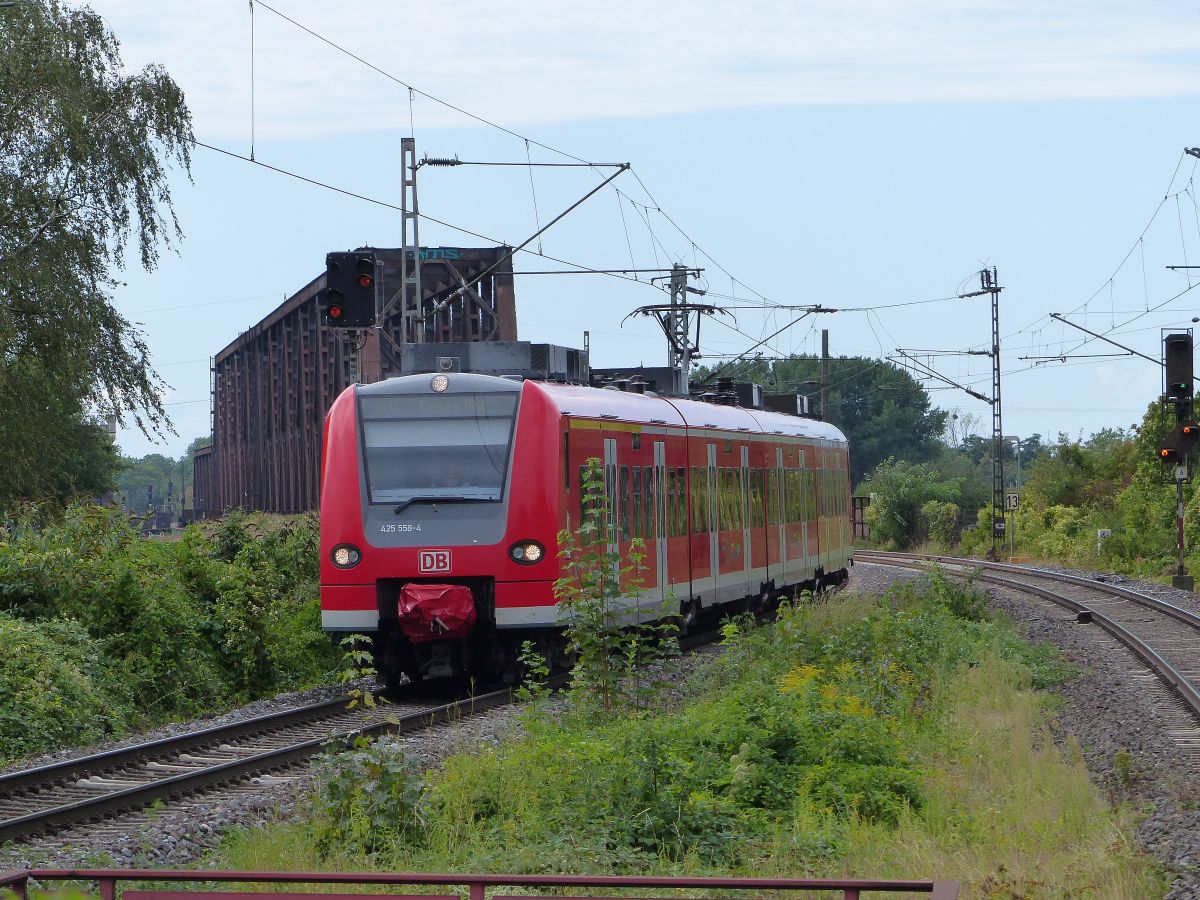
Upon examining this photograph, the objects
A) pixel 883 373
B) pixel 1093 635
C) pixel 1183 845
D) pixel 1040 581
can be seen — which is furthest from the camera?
pixel 883 373

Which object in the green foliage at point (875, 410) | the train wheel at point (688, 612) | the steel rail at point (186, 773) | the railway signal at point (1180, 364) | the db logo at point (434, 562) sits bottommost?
the steel rail at point (186, 773)

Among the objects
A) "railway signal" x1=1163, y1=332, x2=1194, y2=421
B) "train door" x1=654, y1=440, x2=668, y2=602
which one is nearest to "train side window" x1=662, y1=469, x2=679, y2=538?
"train door" x1=654, y1=440, x2=668, y2=602

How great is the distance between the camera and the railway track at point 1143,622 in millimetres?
15633

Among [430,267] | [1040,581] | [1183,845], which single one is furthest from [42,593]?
[430,267]

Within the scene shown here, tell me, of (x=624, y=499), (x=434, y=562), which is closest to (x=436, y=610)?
(x=434, y=562)

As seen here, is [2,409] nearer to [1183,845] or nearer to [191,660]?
[191,660]

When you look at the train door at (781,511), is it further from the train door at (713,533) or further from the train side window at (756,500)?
the train door at (713,533)

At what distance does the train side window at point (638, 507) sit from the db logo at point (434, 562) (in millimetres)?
2875

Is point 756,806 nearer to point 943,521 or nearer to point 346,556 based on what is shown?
point 346,556

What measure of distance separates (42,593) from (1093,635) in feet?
46.1

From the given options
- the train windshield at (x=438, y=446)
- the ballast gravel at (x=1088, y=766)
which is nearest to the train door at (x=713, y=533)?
the ballast gravel at (x=1088, y=766)

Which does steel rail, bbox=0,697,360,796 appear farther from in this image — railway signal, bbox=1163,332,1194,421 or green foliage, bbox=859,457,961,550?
green foliage, bbox=859,457,961,550

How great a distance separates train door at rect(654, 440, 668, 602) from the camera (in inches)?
717

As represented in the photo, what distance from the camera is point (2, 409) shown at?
27.0 m
